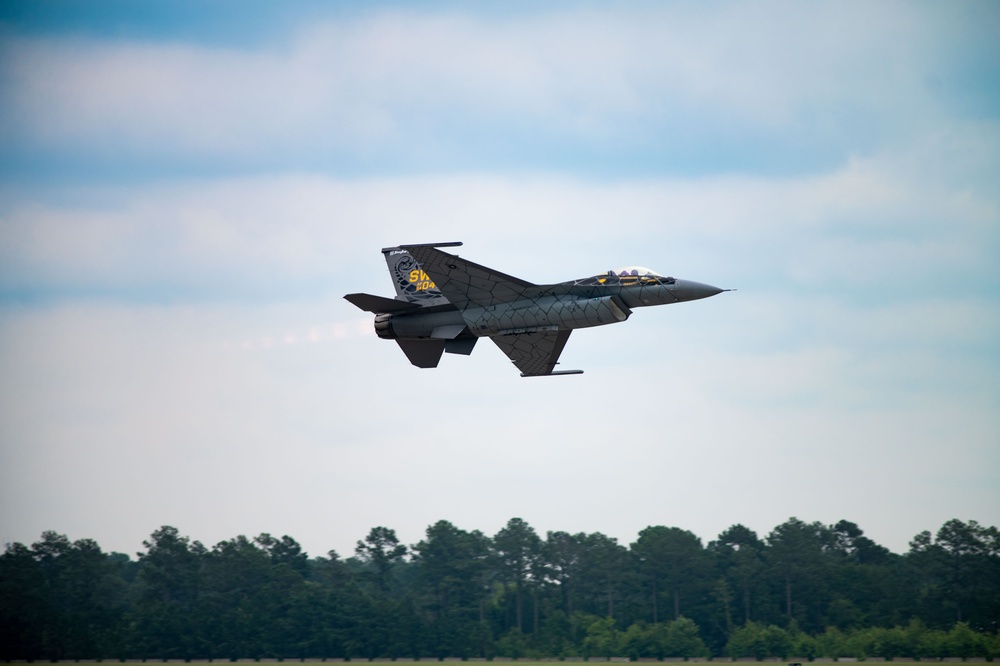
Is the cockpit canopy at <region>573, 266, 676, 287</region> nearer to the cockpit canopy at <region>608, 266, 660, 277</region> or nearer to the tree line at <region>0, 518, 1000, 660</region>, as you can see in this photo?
the cockpit canopy at <region>608, 266, 660, 277</region>

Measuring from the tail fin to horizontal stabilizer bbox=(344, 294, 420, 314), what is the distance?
738mm

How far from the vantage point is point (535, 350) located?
54.9 m

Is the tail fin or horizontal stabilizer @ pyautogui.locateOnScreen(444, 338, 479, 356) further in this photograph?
the tail fin

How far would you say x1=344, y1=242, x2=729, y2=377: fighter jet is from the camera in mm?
50250

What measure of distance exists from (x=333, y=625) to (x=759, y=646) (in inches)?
1431

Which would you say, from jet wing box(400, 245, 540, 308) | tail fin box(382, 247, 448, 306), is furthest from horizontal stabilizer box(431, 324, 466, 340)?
tail fin box(382, 247, 448, 306)

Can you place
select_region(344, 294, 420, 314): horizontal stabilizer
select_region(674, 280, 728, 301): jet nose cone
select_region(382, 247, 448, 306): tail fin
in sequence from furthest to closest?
1. select_region(382, 247, 448, 306): tail fin
2. select_region(344, 294, 420, 314): horizontal stabilizer
3. select_region(674, 280, 728, 301): jet nose cone

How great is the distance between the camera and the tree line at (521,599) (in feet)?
327

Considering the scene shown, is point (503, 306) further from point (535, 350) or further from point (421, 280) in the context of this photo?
point (421, 280)

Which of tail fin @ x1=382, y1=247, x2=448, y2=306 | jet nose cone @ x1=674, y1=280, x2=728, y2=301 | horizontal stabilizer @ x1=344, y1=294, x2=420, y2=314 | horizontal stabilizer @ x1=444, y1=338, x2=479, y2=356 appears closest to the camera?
jet nose cone @ x1=674, y1=280, x2=728, y2=301

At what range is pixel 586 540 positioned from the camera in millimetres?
120312

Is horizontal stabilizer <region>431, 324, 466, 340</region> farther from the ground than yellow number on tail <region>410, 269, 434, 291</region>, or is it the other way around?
yellow number on tail <region>410, 269, 434, 291</region>

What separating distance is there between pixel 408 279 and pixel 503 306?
26.2 ft

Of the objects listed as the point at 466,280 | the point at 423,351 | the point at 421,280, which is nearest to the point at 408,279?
the point at 421,280
